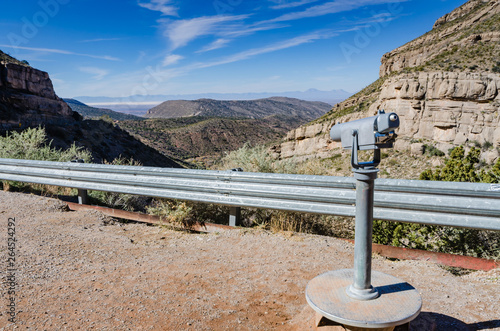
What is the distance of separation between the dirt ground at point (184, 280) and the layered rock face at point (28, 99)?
36322mm

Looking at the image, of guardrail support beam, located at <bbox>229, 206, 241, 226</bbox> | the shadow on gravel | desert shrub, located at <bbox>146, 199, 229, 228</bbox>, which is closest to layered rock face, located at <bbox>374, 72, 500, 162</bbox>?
desert shrub, located at <bbox>146, 199, 229, 228</bbox>

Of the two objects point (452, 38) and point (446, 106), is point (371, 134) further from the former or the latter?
point (452, 38)

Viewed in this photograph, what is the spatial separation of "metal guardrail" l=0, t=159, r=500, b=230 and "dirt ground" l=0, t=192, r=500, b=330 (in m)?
0.54

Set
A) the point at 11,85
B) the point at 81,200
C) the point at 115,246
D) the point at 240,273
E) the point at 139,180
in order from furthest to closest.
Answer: the point at 11,85 < the point at 81,200 < the point at 139,180 < the point at 115,246 < the point at 240,273

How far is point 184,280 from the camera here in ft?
10.7

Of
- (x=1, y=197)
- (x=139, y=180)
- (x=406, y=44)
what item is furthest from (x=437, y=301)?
(x=406, y=44)

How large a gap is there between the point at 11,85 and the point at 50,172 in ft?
144

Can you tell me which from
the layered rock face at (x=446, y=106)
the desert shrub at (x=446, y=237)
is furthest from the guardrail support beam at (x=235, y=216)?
the layered rock face at (x=446, y=106)

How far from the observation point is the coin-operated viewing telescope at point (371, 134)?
2.00 meters

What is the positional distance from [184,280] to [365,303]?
70.2 inches

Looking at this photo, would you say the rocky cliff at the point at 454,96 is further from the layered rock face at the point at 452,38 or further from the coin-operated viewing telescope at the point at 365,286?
the coin-operated viewing telescope at the point at 365,286

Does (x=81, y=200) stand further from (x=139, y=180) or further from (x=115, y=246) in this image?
(x=115, y=246)

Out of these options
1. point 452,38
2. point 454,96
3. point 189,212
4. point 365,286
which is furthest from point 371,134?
point 452,38

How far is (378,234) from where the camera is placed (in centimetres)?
527
